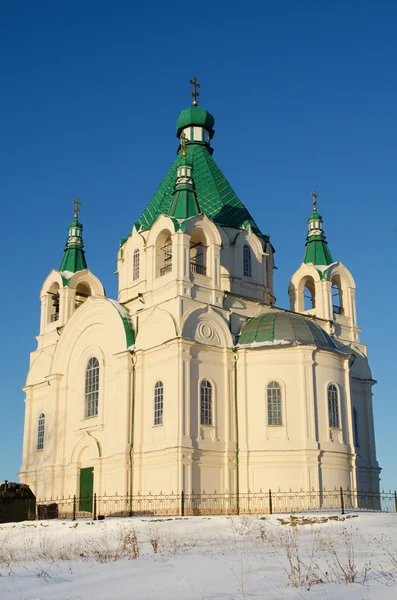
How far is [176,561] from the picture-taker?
35.6 feet

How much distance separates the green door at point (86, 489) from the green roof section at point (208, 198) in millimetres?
10111

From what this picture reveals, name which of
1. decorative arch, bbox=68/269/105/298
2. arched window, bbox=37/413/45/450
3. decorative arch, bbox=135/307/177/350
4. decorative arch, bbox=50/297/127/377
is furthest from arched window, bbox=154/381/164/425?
decorative arch, bbox=68/269/105/298

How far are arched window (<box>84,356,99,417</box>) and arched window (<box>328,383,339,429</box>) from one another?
864 centimetres

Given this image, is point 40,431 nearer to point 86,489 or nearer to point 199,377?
point 86,489

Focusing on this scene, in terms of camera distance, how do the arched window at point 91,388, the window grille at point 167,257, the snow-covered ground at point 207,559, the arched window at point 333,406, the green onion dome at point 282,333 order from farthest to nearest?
1. the arched window at point 91,388
2. the window grille at point 167,257
3. the green onion dome at point 282,333
4. the arched window at point 333,406
5. the snow-covered ground at point 207,559

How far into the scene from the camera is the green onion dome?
81.4 ft

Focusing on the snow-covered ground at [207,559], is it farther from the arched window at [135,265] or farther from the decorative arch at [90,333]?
the arched window at [135,265]

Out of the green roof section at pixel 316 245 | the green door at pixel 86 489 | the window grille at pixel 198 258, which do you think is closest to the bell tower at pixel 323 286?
the green roof section at pixel 316 245

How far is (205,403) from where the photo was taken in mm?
24234

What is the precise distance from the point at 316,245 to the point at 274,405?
984 cm

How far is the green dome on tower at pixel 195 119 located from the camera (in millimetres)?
33344

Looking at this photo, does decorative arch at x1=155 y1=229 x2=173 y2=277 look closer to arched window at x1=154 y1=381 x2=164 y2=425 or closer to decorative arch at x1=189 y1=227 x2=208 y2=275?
decorative arch at x1=189 y1=227 x2=208 y2=275

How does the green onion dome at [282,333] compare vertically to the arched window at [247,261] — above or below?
below

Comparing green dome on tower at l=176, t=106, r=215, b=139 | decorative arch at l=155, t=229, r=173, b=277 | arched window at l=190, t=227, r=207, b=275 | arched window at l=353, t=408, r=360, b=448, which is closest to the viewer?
decorative arch at l=155, t=229, r=173, b=277
